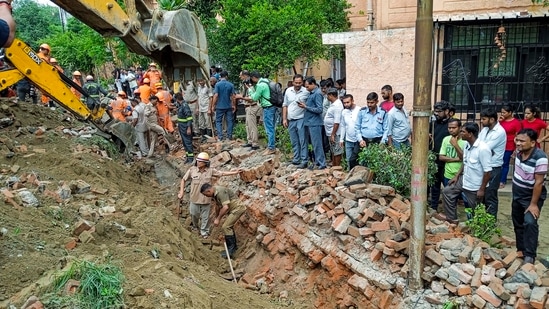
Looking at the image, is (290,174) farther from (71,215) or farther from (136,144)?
(136,144)

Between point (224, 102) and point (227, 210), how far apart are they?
3190mm

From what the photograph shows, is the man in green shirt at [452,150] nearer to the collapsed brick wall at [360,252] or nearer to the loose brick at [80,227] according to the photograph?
the collapsed brick wall at [360,252]

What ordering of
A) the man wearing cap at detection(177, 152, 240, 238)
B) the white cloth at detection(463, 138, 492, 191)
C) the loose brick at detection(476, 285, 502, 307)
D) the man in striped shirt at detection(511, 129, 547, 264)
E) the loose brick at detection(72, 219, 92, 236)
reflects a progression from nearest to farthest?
the loose brick at detection(476, 285, 502, 307) < the man in striped shirt at detection(511, 129, 547, 264) < the loose brick at detection(72, 219, 92, 236) < the white cloth at detection(463, 138, 492, 191) < the man wearing cap at detection(177, 152, 240, 238)

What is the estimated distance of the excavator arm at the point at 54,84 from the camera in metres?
8.03

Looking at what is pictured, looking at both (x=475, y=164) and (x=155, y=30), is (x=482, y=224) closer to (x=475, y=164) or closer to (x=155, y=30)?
(x=475, y=164)

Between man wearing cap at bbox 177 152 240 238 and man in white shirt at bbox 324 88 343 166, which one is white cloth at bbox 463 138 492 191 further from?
man wearing cap at bbox 177 152 240 238

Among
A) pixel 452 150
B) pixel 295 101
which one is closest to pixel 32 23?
pixel 295 101

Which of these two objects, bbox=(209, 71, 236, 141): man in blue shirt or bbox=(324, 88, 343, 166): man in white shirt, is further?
bbox=(209, 71, 236, 141): man in blue shirt

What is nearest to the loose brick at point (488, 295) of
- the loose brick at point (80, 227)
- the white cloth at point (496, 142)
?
the white cloth at point (496, 142)

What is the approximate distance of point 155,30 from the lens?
15.9ft

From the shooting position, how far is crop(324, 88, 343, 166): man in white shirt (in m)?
7.66

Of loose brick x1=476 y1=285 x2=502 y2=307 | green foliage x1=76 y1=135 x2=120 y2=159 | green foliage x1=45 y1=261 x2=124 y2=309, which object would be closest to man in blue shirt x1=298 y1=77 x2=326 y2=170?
loose brick x1=476 y1=285 x2=502 y2=307

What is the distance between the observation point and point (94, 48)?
20797 mm

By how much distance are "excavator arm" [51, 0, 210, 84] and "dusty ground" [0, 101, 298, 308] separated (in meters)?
2.11
